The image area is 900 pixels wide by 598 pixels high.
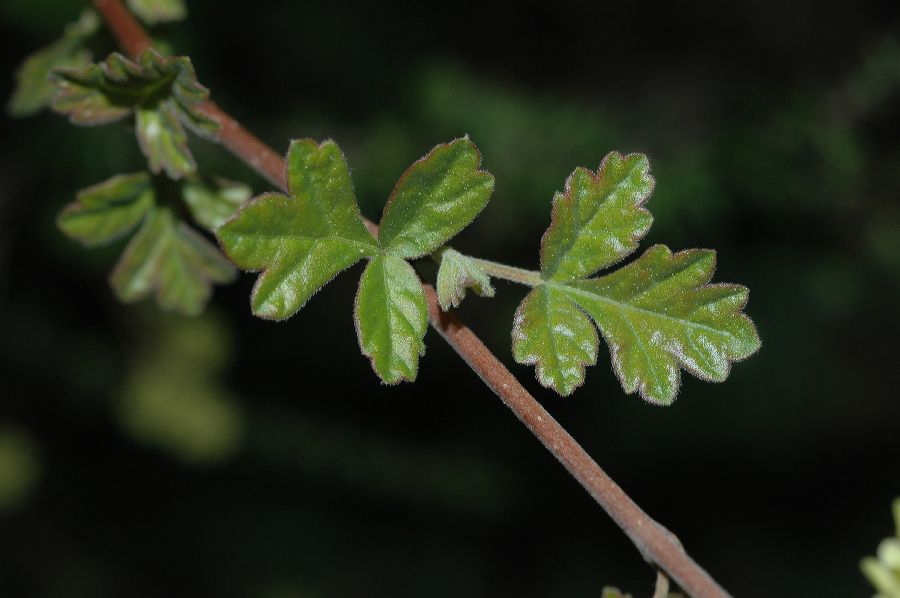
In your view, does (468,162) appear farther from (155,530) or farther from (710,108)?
(155,530)

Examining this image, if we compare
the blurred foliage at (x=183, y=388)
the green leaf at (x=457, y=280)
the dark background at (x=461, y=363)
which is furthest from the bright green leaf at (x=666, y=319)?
the blurred foliage at (x=183, y=388)

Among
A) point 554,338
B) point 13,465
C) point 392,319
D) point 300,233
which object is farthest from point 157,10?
point 13,465

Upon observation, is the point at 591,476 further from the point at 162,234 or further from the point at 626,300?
the point at 162,234

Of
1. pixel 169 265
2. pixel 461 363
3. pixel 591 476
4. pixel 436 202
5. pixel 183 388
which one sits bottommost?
pixel 461 363

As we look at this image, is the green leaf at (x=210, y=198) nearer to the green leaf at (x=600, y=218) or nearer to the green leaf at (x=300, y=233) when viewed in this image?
the green leaf at (x=300, y=233)

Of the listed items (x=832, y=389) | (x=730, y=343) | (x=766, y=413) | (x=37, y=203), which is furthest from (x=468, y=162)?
(x=832, y=389)

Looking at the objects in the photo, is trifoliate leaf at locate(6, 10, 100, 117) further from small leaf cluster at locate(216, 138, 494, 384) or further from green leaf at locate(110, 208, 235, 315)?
small leaf cluster at locate(216, 138, 494, 384)

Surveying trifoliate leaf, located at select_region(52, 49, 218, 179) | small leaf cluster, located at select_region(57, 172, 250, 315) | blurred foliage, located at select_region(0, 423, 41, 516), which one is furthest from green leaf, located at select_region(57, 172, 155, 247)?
blurred foliage, located at select_region(0, 423, 41, 516)
